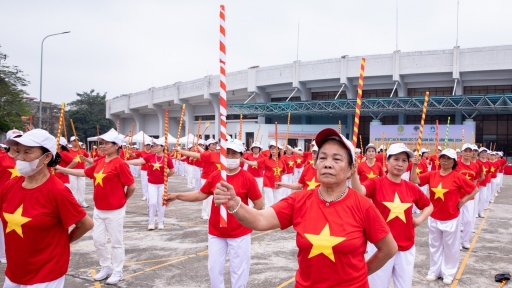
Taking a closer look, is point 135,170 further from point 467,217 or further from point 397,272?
point 397,272

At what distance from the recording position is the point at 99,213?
657 centimetres

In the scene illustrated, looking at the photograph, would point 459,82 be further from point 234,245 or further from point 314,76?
point 234,245

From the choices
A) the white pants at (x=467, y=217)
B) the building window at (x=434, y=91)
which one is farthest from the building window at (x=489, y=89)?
the white pants at (x=467, y=217)

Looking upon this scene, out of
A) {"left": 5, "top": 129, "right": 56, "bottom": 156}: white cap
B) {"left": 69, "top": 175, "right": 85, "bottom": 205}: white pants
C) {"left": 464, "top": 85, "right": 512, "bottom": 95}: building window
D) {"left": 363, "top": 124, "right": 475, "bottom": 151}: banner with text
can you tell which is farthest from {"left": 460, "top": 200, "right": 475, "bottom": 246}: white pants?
{"left": 464, "top": 85, "right": 512, "bottom": 95}: building window

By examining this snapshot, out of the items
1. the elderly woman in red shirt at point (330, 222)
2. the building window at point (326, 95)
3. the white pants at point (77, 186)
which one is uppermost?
the building window at point (326, 95)

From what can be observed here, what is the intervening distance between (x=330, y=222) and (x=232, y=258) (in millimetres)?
2583

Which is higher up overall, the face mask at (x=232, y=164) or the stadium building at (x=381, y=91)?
the stadium building at (x=381, y=91)

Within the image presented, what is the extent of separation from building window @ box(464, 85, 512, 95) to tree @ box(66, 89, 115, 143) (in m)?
47.9

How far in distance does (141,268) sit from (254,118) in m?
41.3

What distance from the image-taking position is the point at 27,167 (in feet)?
11.9

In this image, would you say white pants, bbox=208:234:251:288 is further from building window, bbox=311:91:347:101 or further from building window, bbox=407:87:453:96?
building window, bbox=311:91:347:101

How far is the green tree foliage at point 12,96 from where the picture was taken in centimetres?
3491

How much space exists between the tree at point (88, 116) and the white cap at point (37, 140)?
200 feet

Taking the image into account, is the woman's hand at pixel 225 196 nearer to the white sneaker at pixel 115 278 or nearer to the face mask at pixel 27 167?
the face mask at pixel 27 167
